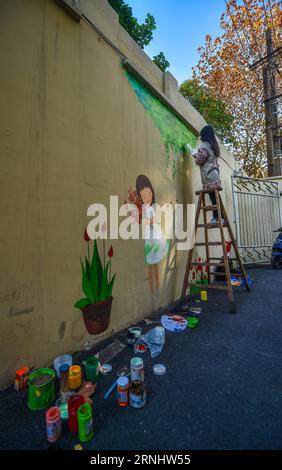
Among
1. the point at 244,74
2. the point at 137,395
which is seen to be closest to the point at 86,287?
the point at 137,395

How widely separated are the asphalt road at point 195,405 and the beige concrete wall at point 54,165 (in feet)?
1.28

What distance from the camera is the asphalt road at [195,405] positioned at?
0.89m

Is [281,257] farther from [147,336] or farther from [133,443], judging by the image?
[133,443]

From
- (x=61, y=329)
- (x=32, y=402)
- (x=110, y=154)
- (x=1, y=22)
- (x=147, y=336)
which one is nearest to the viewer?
(x=32, y=402)

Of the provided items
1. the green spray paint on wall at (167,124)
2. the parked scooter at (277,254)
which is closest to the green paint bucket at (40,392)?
the green spray paint on wall at (167,124)

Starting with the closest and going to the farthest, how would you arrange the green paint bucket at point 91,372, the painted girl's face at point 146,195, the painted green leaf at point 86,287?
the green paint bucket at point 91,372, the painted green leaf at point 86,287, the painted girl's face at point 146,195

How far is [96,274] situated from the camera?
175 centimetres

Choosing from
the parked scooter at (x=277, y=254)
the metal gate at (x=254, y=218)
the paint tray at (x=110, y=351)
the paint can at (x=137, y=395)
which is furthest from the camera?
the metal gate at (x=254, y=218)

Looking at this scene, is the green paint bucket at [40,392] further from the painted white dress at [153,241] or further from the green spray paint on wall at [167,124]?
the green spray paint on wall at [167,124]

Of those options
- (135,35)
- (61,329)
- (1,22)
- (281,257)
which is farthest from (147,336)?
(135,35)

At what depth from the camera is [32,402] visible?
1094mm

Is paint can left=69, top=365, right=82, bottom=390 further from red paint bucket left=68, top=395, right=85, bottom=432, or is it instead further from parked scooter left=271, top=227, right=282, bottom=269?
parked scooter left=271, top=227, right=282, bottom=269

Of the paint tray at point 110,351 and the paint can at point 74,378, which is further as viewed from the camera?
the paint tray at point 110,351
